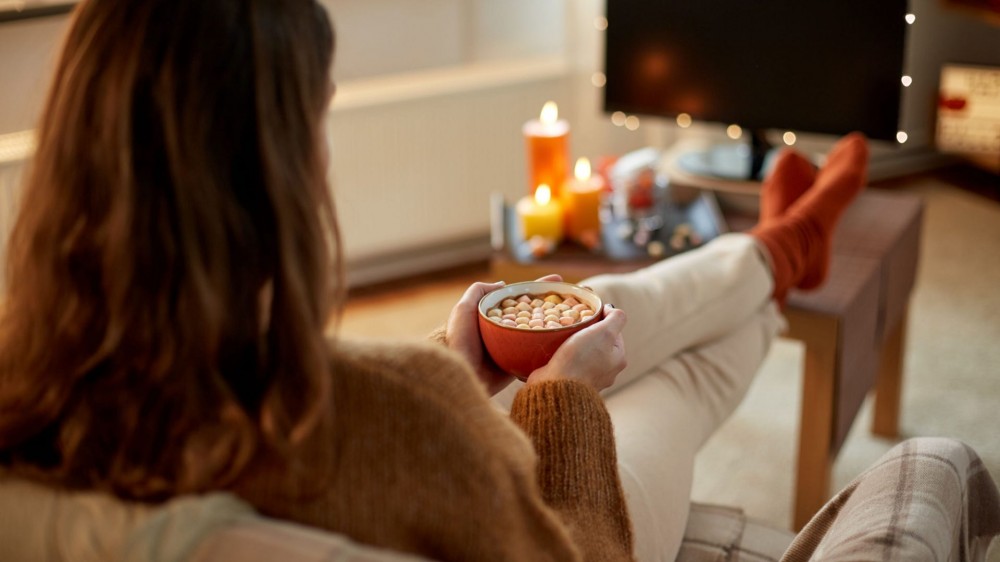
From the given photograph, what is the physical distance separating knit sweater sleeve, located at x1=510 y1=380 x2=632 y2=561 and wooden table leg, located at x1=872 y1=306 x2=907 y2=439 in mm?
1295

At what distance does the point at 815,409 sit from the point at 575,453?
0.88 m

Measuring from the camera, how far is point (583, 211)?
1907mm

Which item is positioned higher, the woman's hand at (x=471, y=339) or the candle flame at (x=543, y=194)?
the woman's hand at (x=471, y=339)

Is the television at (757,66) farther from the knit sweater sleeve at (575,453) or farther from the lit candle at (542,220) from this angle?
the knit sweater sleeve at (575,453)

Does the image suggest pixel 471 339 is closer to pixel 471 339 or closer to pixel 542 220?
pixel 471 339

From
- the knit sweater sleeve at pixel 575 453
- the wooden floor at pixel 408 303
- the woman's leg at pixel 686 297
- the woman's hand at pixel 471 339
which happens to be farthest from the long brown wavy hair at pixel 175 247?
the wooden floor at pixel 408 303

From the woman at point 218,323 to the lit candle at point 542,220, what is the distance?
1138mm

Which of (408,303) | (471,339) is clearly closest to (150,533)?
(471,339)

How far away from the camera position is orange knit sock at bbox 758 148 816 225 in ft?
6.23

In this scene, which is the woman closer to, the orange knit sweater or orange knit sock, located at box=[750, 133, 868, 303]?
the orange knit sweater

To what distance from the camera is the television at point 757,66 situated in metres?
2.09

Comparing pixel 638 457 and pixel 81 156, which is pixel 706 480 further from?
pixel 81 156

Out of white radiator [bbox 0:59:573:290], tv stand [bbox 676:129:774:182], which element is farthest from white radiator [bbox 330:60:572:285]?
tv stand [bbox 676:129:774:182]

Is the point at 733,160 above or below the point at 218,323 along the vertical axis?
below
